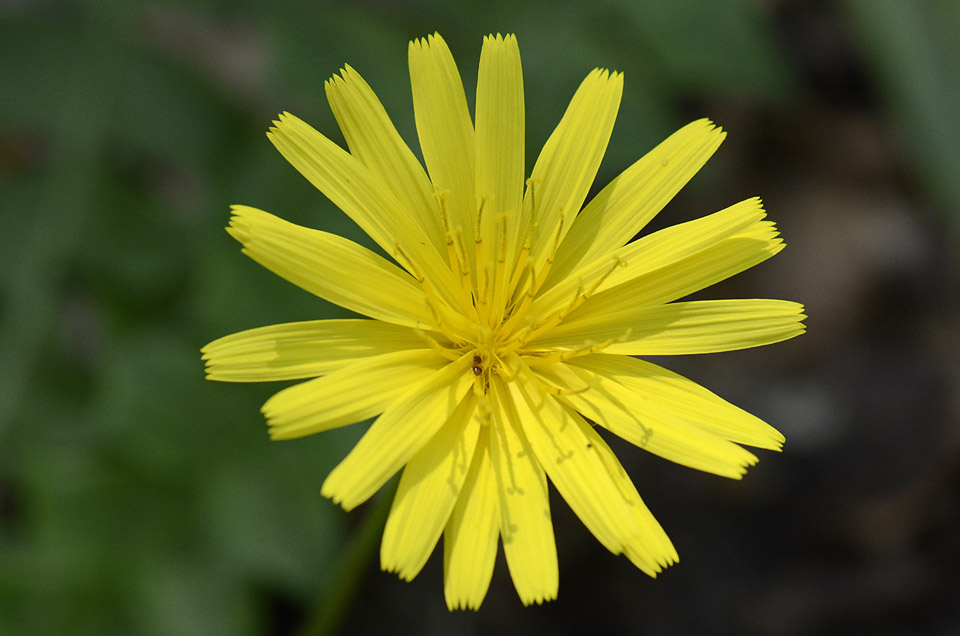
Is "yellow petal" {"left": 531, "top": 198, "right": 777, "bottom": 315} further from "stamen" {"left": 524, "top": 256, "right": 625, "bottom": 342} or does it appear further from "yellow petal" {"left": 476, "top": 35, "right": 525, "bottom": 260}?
"yellow petal" {"left": 476, "top": 35, "right": 525, "bottom": 260}

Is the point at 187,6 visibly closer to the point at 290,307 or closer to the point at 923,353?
the point at 290,307

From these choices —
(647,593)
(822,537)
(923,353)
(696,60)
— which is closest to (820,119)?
(923,353)

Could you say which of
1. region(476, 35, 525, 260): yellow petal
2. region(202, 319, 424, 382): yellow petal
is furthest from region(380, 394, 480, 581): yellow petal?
region(476, 35, 525, 260): yellow petal

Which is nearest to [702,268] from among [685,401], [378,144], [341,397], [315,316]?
[685,401]

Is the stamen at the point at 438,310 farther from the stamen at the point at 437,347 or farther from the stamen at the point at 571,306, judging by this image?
the stamen at the point at 571,306

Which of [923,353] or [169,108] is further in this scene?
[923,353]

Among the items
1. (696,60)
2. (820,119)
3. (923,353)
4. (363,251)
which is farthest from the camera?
(820,119)
